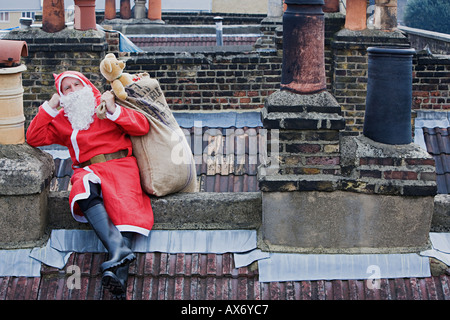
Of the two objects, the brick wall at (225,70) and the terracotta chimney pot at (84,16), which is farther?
the terracotta chimney pot at (84,16)

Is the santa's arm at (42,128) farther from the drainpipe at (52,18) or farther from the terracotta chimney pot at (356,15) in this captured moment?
the terracotta chimney pot at (356,15)

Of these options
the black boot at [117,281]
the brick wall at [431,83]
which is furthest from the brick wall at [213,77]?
the black boot at [117,281]

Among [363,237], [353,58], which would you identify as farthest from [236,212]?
[353,58]

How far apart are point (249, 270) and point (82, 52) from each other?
156 inches

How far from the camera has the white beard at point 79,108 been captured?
3.76 meters

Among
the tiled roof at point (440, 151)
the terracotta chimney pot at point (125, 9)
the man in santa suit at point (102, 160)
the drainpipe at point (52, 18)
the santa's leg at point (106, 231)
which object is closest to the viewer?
the santa's leg at point (106, 231)

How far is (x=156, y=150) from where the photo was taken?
382 cm

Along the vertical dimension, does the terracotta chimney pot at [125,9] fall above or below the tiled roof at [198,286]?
above

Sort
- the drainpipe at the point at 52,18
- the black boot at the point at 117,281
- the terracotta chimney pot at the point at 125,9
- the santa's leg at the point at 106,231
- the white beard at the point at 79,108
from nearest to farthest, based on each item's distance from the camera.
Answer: the black boot at the point at 117,281
the santa's leg at the point at 106,231
the white beard at the point at 79,108
the drainpipe at the point at 52,18
the terracotta chimney pot at the point at 125,9

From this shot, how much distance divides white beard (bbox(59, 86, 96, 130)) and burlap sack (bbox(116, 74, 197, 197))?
0.19 m

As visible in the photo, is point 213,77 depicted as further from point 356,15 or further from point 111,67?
point 111,67

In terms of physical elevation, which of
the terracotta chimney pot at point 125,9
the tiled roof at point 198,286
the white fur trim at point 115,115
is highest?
the terracotta chimney pot at point 125,9

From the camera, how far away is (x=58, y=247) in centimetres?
376

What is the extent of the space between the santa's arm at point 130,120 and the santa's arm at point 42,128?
1.42ft
